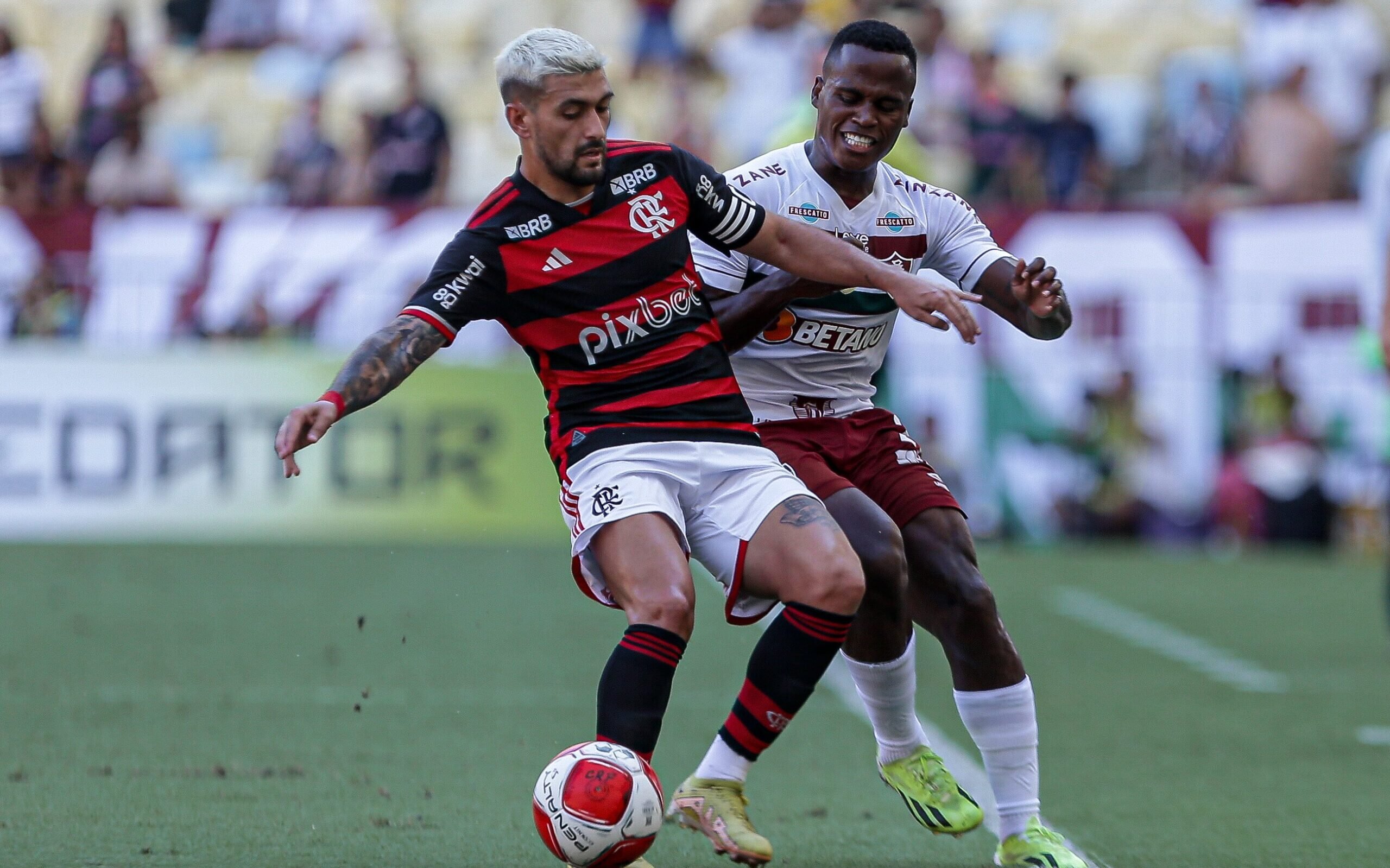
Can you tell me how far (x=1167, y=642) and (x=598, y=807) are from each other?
21.7 ft

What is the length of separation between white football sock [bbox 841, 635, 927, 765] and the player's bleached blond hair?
1830 mm

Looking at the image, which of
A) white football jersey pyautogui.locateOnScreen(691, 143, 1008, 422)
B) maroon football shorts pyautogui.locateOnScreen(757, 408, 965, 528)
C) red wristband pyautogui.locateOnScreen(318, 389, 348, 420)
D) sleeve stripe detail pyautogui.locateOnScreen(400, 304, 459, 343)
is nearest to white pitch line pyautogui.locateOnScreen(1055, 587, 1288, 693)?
maroon football shorts pyautogui.locateOnScreen(757, 408, 965, 528)

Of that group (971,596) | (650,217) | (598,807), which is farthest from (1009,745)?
(650,217)

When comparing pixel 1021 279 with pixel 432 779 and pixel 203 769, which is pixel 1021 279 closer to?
pixel 432 779

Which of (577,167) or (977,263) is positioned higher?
(577,167)

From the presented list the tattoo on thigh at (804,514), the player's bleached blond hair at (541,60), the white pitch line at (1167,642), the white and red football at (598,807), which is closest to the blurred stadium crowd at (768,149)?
the white pitch line at (1167,642)

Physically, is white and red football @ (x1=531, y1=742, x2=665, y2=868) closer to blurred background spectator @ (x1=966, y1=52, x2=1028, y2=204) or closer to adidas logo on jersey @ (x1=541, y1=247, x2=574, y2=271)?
adidas logo on jersey @ (x1=541, y1=247, x2=574, y2=271)

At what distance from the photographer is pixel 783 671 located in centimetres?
464

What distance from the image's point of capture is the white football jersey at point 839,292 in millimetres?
5117

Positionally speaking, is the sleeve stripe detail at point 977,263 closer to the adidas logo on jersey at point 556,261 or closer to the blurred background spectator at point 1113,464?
the adidas logo on jersey at point 556,261

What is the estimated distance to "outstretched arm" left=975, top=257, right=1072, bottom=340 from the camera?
4.66 meters

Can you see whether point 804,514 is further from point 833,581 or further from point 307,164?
point 307,164

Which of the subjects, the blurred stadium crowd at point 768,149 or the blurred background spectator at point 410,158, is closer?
the blurred stadium crowd at point 768,149

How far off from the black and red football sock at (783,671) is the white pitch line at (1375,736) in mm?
3248
